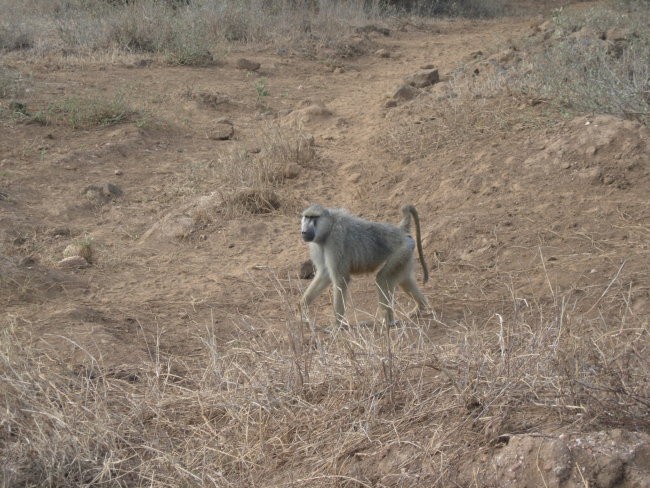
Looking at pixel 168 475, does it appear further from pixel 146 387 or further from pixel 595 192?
pixel 595 192

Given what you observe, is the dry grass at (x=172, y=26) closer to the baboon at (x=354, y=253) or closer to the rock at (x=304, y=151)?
the rock at (x=304, y=151)

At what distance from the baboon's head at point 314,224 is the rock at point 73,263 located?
2.45 m

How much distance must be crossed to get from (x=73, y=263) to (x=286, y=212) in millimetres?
2250

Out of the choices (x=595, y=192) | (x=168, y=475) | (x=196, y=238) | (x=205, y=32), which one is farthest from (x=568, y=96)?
(x=205, y=32)

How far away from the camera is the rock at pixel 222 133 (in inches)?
419

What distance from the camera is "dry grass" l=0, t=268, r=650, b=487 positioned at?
134 inches

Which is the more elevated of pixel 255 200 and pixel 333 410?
pixel 333 410

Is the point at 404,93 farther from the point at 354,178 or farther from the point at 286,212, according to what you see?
the point at 286,212

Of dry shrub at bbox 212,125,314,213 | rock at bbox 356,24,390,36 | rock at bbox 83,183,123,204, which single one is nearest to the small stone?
dry shrub at bbox 212,125,314,213

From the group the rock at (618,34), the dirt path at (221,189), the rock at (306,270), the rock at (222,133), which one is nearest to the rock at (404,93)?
the dirt path at (221,189)

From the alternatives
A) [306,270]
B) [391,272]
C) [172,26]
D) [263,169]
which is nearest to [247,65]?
[172,26]

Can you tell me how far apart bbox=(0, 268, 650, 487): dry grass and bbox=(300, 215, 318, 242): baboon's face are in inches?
62.8

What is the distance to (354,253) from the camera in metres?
5.96

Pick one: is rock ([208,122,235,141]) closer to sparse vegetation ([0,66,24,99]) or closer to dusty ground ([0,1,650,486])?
dusty ground ([0,1,650,486])
